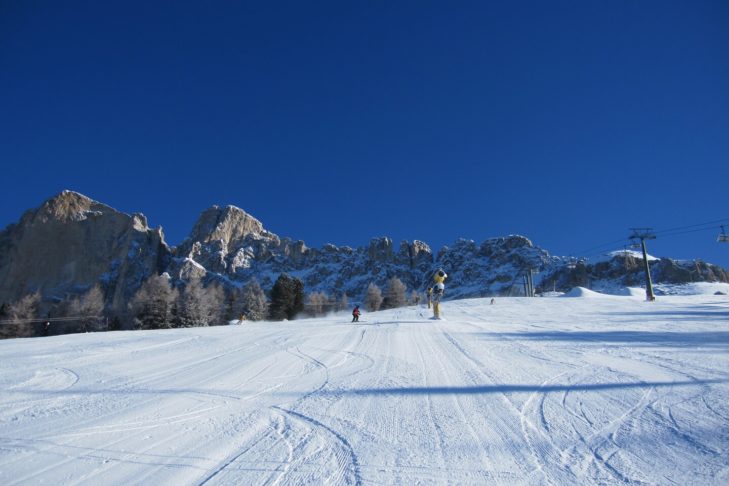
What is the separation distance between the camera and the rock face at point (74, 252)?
341 ft

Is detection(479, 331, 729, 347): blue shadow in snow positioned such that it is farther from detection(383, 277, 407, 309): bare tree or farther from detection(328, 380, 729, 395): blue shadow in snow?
detection(383, 277, 407, 309): bare tree

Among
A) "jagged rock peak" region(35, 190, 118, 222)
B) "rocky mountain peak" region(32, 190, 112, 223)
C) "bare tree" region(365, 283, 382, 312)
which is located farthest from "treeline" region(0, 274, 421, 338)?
"rocky mountain peak" region(32, 190, 112, 223)

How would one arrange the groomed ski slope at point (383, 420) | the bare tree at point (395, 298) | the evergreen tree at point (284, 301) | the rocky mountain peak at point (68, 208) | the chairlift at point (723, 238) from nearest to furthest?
the groomed ski slope at point (383, 420) < the chairlift at point (723, 238) < the evergreen tree at point (284, 301) < the bare tree at point (395, 298) < the rocky mountain peak at point (68, 208)

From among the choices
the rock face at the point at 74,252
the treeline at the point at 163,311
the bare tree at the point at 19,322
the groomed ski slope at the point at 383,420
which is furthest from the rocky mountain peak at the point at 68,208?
the groomed ski slope at the point at 383,420

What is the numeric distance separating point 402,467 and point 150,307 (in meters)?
51.8

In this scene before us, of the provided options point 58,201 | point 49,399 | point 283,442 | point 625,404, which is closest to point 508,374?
point 625,404

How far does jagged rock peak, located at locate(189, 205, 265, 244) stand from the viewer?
174 metres

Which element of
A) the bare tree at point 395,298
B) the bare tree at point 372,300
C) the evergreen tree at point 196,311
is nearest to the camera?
the evergreen tree at point 196,311

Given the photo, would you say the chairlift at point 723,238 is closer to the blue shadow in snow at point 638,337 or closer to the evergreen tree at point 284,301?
the blue shadow in snow at point 638,337

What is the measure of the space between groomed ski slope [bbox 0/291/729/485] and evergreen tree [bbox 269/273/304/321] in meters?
47.5

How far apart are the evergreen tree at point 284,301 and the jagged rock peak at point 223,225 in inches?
5167

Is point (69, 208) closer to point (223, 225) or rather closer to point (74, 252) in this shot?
point (74, 252)

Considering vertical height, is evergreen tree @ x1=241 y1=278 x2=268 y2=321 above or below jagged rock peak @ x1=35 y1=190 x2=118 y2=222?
below

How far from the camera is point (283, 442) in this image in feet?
11.3
